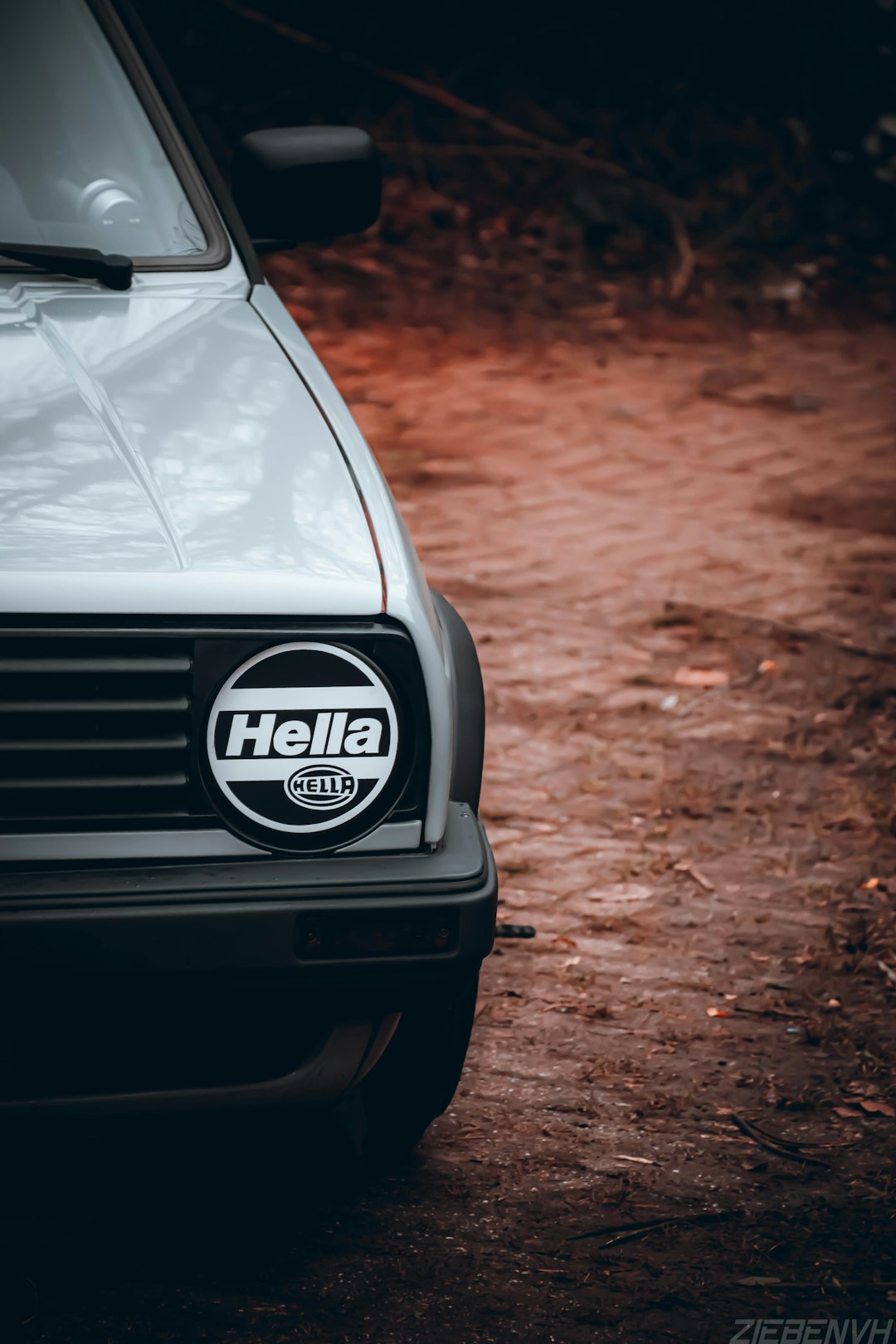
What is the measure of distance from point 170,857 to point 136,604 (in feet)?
1.16

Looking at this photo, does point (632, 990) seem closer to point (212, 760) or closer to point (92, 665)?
point (212, 760)

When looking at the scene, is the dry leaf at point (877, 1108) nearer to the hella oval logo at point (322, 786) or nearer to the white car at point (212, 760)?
the white car at point (212, 760)

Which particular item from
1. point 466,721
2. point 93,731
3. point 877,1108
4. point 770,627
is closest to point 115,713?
point 93,731

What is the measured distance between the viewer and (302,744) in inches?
76.4

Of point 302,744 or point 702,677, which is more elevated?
point 302,744

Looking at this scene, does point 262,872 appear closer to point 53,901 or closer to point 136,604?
point 53,901

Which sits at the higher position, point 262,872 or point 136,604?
point 136,604

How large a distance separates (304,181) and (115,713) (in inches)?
64.4

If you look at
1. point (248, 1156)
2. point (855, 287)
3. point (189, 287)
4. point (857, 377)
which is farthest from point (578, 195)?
point (248, 1156)

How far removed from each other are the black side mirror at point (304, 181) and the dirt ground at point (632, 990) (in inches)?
64.9

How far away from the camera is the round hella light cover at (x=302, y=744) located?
193 cm

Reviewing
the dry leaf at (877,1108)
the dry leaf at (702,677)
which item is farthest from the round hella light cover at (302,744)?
the dry leaf at (702,677)

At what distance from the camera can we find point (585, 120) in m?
11.2

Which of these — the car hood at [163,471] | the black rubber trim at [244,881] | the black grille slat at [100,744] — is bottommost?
the black rubber trim at [244,881]
